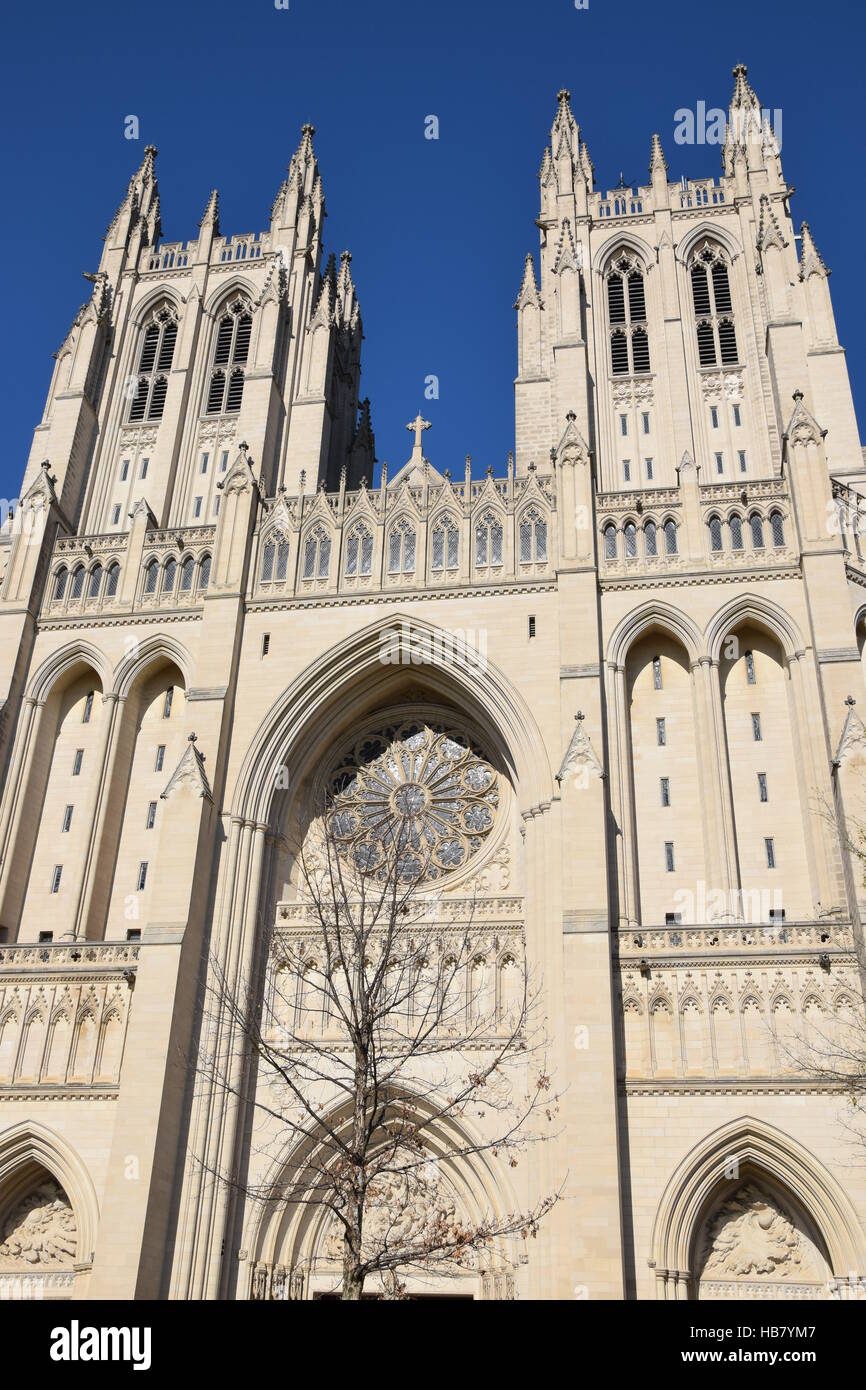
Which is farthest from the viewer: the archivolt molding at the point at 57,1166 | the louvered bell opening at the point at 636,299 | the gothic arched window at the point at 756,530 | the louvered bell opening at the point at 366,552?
the louvered bell opening at the point at 636,299

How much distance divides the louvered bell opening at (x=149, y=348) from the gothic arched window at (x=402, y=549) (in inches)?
427

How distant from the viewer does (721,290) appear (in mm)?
31641

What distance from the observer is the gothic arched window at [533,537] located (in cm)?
2545

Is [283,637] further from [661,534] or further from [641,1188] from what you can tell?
[641,1188]

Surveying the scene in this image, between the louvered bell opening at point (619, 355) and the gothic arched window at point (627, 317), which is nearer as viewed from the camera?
the louvered bell opening at point (619, 355)

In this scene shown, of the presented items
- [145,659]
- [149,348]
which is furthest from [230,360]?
[145,659]

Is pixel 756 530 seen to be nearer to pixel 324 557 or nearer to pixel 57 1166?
pixel 324 557

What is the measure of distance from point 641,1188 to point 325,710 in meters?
11.2

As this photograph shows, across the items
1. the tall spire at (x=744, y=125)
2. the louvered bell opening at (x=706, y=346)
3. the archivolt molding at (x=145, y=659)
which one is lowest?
the archivolt molding at (x=145, y=659)

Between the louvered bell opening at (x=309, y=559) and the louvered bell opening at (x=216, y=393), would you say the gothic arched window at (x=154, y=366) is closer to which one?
the louvered bell opening at (x=216, y=393)

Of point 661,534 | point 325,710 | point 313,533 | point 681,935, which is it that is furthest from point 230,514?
point 681,935

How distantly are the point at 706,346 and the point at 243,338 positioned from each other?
487 inches

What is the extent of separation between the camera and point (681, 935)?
2081 cm

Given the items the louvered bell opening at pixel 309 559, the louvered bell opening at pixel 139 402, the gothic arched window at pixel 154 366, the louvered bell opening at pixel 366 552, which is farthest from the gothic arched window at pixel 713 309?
the louvered bell opening at pixel 139 402
